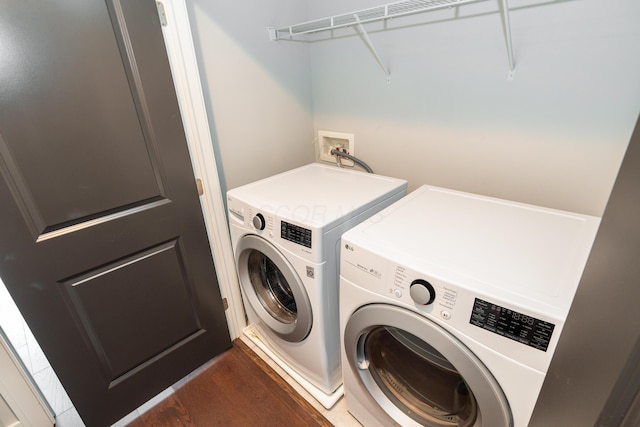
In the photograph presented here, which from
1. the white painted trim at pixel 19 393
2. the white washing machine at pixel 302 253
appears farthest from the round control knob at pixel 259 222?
the white painted trim at pixel 19 393

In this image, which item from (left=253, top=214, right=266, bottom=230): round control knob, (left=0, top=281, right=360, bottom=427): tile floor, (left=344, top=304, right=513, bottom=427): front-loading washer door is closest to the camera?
(left=344, top=304, right=513, bottom=427): front-loading washer door

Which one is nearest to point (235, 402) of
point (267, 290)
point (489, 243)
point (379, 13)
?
point (267, 290)

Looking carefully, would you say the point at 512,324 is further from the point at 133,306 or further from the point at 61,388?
the point at 61,388

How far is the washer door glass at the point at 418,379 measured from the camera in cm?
88

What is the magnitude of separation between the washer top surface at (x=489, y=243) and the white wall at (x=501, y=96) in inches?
7.2

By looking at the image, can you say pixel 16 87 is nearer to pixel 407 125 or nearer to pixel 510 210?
pixel 407 125

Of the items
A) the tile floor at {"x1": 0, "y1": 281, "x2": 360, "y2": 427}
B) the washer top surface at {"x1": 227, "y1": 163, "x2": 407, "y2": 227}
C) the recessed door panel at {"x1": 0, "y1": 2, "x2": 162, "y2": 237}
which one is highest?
the recessed door panel at {"x1": 0, "y1": 2, "x2": 162, "y2": 237}

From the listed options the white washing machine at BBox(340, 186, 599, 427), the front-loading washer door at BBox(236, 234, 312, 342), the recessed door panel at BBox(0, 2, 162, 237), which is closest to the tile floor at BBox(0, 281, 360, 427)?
the white washing machine at BBox(340, 186, 599, 427)

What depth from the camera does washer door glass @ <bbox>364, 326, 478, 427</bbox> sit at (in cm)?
88

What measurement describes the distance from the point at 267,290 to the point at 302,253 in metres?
0.54

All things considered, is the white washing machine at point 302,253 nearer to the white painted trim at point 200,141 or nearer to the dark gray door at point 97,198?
the white painted trim at point 200,141

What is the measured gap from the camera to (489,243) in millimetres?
868

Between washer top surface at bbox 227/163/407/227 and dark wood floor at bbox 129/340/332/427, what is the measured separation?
3.05 ft

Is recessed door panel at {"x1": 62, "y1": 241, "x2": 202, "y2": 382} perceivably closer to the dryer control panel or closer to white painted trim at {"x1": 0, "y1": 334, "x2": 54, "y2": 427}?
white painted trim at {"x1": 0, "y1": 334, "x2": 54, "y2": 427}
